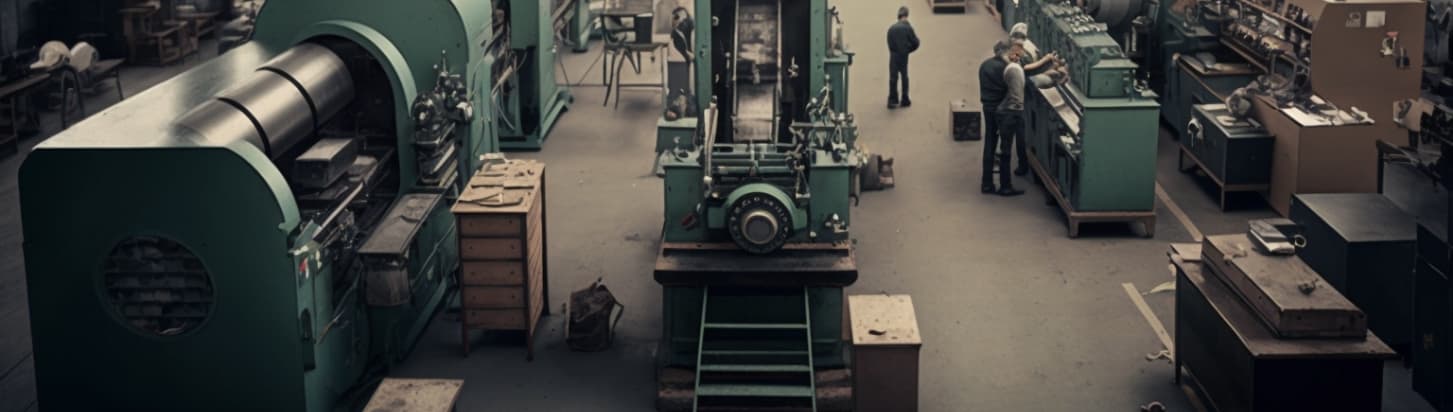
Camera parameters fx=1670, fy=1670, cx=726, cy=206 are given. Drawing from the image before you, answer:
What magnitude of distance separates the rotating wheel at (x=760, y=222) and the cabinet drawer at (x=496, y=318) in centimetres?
164

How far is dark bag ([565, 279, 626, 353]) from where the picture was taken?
1115 centimetres

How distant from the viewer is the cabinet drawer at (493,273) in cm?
1077

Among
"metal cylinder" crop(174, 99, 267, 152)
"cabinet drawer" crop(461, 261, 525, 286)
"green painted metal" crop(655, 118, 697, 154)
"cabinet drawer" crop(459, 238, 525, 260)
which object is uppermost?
"metal cylinder" crop(174, 99, 267, 152)

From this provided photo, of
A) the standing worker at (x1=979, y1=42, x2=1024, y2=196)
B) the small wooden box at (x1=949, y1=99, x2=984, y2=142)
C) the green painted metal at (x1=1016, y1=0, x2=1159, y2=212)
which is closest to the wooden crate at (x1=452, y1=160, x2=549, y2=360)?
the green painted metal at (x1=1016, y1=0, x2=1159, y2=212)

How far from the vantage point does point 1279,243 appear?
976cm

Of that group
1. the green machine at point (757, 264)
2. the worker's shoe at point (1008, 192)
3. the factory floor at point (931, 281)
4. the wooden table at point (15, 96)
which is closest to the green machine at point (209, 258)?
the factory floor at point (931, 281)

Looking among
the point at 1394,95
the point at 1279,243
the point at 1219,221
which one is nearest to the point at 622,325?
the point at 1279,243

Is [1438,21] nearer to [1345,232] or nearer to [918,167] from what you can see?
[1345,232]

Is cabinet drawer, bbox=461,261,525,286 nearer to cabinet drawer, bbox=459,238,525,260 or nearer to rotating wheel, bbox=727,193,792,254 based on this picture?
cabinet drawer, bbox=459,238,525,260

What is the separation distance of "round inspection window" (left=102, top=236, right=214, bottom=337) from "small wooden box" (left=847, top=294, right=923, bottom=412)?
363 cm

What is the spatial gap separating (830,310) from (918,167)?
5726 millimetres

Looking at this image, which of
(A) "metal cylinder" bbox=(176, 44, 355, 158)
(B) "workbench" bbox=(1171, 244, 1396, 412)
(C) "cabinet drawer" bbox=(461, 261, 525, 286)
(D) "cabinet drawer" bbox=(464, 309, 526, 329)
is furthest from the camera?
(D) "cabinet drawer" bbox=(464, 309, 526, 329)

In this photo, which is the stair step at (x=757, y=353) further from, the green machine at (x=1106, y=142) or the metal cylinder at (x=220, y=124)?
the green machine at (x=1106, y=142)

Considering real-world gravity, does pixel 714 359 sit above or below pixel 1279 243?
below
